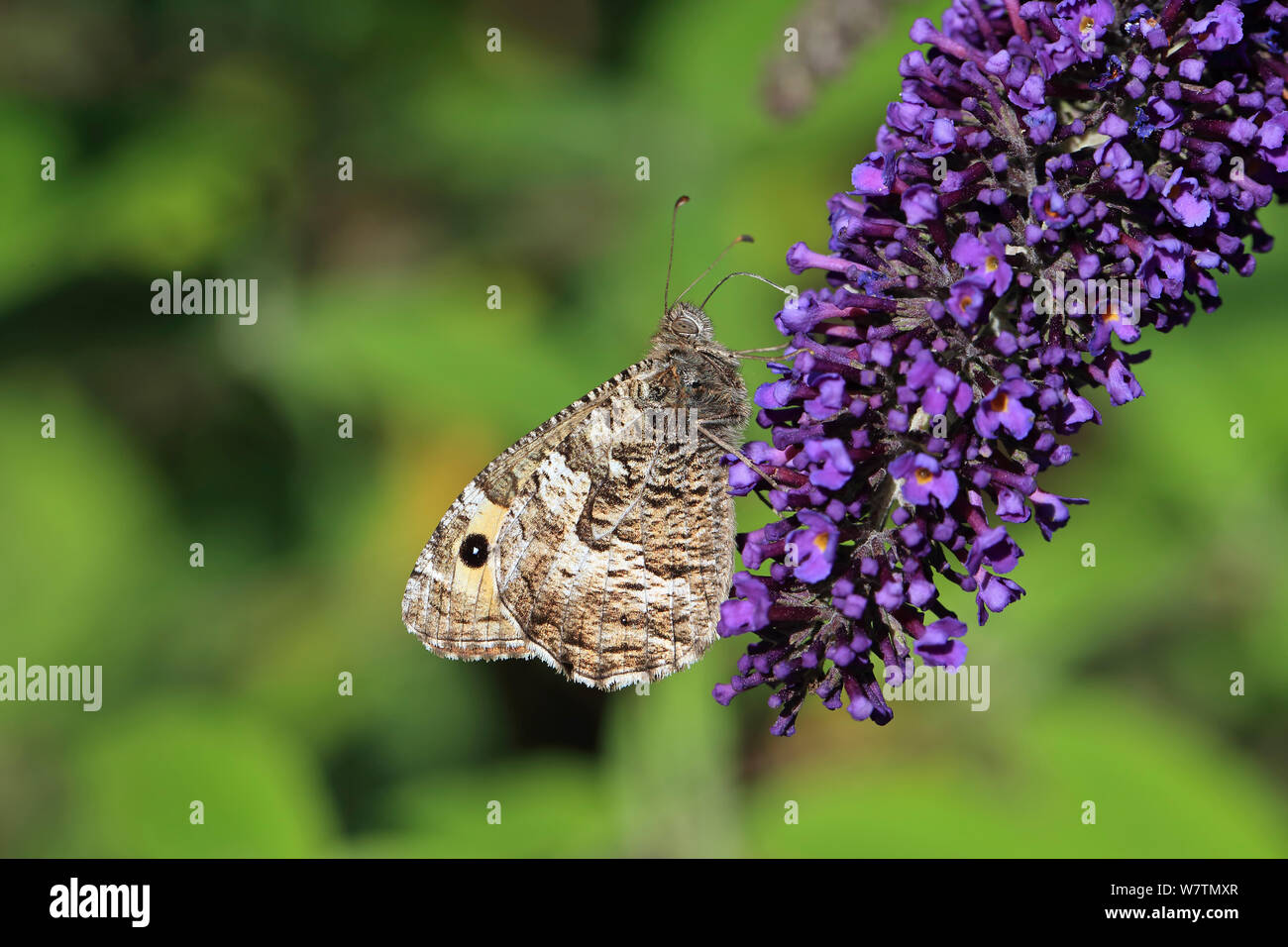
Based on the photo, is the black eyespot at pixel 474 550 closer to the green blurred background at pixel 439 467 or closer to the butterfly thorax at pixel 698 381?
the butterfly thorax at pixel 698 381

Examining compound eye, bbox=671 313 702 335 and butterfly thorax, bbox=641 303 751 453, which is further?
compound eye, bbox=671 313 702 335

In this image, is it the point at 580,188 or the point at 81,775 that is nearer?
the point at 81,775

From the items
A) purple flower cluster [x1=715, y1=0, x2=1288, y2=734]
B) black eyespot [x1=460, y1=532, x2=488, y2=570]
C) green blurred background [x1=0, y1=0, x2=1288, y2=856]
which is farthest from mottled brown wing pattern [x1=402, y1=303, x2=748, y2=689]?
green blurred background [x1=0, y1=0, x2=1288, y2=856]

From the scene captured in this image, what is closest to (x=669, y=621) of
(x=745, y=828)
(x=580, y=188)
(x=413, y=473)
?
(x=745, y=828)

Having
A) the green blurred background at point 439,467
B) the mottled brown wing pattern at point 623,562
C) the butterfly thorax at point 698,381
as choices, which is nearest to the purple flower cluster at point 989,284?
the mottled brown wing pattern at point 623,562

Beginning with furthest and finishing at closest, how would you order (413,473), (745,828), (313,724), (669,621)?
(413,473), (313,724), (745,828), (669,621)

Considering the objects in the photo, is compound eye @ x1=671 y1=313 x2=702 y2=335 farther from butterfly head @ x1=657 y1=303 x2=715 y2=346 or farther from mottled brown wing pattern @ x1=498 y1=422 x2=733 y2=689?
mottled brown wing pattern @ x1=498 y1=422 x2=733 y2=689

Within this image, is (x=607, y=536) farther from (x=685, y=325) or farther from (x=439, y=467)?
(x=439, y=467)

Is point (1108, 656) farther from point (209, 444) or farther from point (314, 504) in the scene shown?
point (209, 444)
